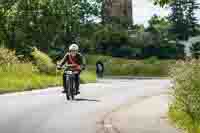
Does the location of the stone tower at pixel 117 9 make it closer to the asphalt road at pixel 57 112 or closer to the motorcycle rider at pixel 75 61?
the asphalt road at pixel 57 112

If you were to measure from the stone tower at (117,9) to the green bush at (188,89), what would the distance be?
6683cm

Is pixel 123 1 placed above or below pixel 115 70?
above

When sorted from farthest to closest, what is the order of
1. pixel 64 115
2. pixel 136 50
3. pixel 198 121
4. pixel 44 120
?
pixel 136 50
pixel 64 115
pixel 44 120
pixel 198 121

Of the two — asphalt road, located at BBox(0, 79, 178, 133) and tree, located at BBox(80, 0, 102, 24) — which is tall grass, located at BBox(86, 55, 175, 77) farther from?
asphalt road, located at BBox(0, 79, 178, 133)

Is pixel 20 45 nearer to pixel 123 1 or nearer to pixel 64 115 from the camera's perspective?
pixel 123 1

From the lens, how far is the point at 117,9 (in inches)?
3546

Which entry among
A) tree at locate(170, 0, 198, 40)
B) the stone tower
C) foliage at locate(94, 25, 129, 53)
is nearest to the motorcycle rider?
foliage at locate(94, 25, 129, 53)

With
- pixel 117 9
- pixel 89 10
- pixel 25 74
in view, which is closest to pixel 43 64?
pixel 25 74

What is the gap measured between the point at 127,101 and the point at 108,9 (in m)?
61.8

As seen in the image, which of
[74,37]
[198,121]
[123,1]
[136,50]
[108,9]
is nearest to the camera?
[198,121]

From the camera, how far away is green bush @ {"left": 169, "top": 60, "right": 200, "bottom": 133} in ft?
48.2

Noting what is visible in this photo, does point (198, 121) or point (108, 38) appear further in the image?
point (108, 38)

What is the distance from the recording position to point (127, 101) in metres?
23.3

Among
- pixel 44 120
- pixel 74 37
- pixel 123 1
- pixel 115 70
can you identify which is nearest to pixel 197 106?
pixel 44 120
